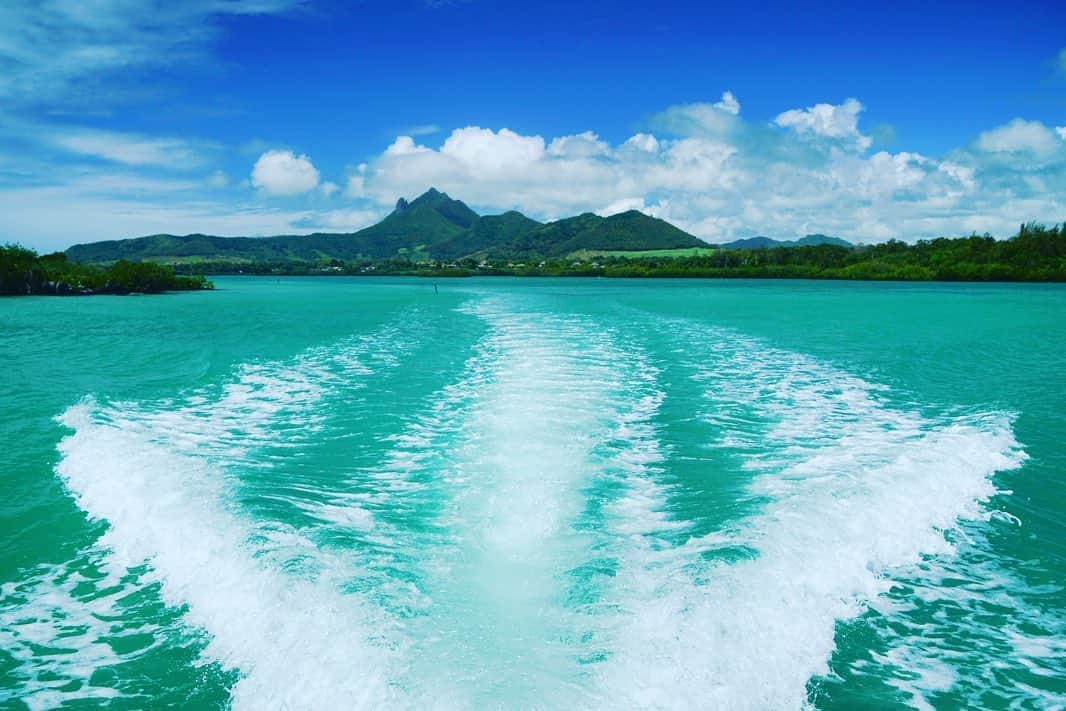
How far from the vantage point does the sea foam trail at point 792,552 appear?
4.62 meters

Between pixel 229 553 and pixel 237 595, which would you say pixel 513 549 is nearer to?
pixel 237 595

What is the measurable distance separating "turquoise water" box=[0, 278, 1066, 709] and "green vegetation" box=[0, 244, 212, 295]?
201 ft

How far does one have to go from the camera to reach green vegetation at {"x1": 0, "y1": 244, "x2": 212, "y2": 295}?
62787mm

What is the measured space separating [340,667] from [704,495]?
5.01m

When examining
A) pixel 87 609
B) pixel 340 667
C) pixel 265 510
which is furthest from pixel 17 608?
pixel 340 667

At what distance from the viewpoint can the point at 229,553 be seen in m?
6.41

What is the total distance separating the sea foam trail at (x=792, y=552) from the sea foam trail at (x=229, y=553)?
1989 millimetres

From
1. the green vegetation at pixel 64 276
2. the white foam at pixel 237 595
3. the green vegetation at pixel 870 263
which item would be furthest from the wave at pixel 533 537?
the green vegetation at pixel 870 263

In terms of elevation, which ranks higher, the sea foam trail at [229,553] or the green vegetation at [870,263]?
the green vegetation at [870,263]

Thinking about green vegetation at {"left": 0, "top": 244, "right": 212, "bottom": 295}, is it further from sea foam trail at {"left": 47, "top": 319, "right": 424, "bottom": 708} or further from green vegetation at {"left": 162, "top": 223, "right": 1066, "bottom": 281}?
green vegetation at {"left": 162, "top": 223, "right": 1066, "bottom": 281}

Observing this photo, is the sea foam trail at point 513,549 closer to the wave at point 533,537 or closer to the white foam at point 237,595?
the wave at point 533,537

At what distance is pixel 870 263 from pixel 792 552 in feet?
474

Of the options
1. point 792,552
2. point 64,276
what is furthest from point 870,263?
point 792,552

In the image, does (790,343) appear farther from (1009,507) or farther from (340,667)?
(340,667)
